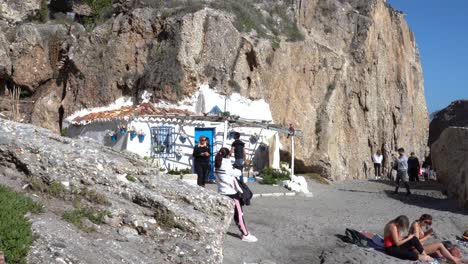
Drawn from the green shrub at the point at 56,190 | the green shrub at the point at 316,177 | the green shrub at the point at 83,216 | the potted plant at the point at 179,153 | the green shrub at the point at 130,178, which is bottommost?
the green shrub at the point at 316,177

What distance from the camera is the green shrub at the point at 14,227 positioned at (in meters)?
4.41

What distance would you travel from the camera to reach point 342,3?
101 ft

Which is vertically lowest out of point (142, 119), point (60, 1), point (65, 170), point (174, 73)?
point (65, 170)

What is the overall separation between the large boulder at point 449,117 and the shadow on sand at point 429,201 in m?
31.3

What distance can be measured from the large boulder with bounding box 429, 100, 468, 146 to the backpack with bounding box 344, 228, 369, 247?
39689 millimetres

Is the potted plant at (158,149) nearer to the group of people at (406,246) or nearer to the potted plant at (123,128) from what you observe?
the potted plant at (123,128)

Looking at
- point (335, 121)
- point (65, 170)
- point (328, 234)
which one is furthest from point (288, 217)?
point (335, 121)

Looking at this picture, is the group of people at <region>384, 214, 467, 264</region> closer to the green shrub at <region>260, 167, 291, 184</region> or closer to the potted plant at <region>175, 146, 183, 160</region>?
the green shrub at <region>260, 167, 291, 184</region>

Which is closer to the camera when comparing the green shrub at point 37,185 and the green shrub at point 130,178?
the green shrub at point 37,185

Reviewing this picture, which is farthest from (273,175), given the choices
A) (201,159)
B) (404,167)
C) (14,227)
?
(14,227)

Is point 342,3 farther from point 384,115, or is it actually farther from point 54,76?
point 54,76

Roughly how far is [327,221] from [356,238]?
6.34ft

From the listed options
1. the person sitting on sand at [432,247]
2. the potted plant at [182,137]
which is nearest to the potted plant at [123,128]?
the potted plant at [182,137]

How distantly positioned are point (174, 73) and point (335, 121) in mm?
9512
